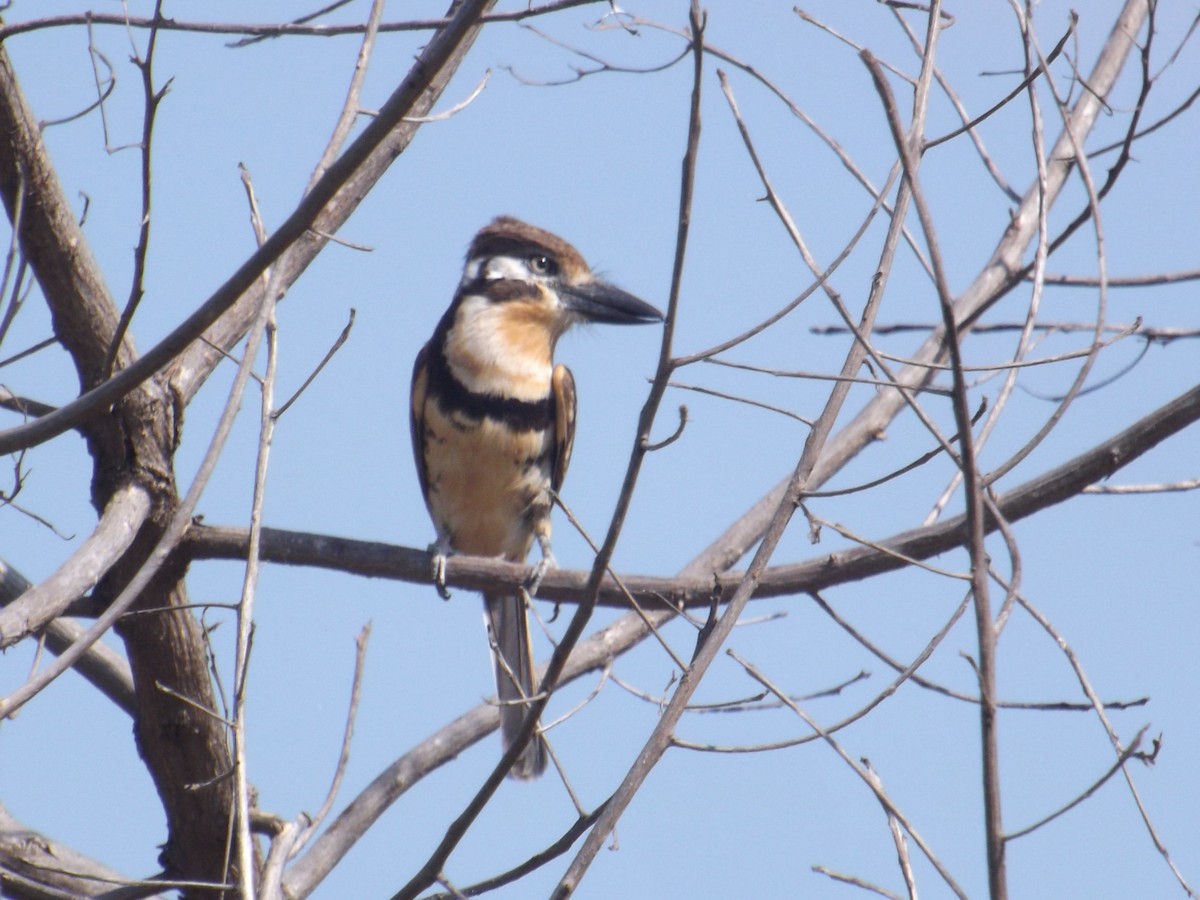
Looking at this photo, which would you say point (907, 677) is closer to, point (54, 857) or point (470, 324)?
point (54, 857)

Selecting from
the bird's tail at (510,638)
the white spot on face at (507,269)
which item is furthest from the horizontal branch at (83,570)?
the white spot on face at (507,269)

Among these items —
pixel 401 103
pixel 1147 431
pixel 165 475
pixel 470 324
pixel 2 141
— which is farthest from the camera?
pixel 470 324

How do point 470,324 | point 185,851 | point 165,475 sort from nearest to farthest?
1. point 165,475
2. point 185,851
3. point 470,324

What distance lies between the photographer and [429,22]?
2832 mm

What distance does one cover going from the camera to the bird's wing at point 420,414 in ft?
13.9

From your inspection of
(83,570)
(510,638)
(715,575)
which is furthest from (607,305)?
(83,570)

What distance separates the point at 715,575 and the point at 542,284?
2063mm

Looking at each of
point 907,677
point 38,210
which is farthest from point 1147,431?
point 38,210

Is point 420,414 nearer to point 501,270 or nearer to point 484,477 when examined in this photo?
point 484,477

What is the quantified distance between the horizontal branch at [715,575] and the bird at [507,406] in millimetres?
844

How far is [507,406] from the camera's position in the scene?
4121 mm

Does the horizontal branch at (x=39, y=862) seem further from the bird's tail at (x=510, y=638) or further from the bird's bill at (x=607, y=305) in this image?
the bird's bill at (x=607, y=305)

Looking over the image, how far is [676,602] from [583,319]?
1770mm

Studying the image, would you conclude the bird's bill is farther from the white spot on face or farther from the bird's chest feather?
the bird's chest feather
